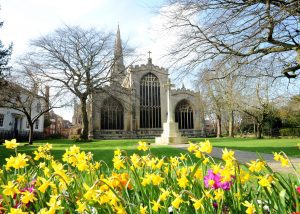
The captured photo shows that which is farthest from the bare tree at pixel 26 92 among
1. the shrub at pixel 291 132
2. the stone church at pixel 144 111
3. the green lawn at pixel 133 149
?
the shrub at pixel 291 132

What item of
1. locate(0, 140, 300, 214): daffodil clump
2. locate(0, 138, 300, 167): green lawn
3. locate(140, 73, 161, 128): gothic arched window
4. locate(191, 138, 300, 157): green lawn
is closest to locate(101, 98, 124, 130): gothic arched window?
locate(140, 73, 161, 128): gothic arched window

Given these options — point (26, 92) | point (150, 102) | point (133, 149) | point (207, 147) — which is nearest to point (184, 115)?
point (150, 102)

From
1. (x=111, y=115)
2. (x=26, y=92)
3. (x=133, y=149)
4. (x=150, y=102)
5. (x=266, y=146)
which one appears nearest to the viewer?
(x=133, y=149)

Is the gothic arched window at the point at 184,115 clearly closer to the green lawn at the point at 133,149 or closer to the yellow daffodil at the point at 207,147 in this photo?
the green lawn at the point at 133,149

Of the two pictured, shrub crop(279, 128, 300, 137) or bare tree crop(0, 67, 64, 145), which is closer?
bare tree crop(0, 67, 64, 145)

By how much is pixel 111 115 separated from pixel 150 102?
6.61m

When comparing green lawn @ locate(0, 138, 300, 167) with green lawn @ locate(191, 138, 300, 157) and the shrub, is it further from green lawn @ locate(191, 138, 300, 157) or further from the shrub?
the shrub

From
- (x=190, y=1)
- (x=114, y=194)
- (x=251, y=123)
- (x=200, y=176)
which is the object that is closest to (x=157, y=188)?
(x=200, y=176)

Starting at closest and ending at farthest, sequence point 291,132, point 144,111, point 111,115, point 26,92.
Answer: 1. point 26,92
2. point 291,132
3. point 111,115
4. point 144,111

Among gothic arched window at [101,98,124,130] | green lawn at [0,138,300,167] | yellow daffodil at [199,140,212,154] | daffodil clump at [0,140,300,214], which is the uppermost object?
gothic arched window at [101,98,124,130]

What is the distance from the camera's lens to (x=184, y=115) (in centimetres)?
4275

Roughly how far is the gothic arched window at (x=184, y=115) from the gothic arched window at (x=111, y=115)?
30.8ft

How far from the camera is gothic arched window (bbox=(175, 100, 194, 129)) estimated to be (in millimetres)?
42344

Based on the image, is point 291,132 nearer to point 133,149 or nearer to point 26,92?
point 133,149
